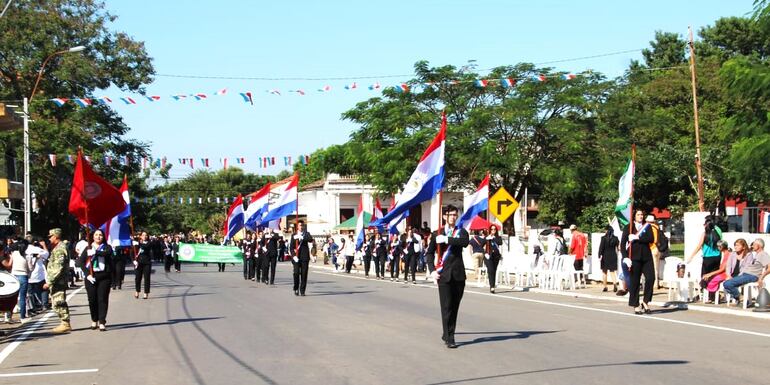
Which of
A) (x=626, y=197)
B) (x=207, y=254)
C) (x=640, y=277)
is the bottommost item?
(x=207, y=254)

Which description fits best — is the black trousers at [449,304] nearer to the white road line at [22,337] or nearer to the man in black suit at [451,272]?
the man in black suit at [451,272]

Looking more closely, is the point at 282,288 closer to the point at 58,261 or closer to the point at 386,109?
the point at 58,261

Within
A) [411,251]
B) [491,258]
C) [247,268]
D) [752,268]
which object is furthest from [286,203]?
[752,268]

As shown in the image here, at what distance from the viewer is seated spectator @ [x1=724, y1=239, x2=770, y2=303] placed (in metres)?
17.2

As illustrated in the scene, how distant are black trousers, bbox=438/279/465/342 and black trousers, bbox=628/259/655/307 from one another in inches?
217

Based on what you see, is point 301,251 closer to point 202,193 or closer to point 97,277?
point 97,277

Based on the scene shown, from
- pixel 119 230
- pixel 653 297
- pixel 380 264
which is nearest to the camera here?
pixel 653 297

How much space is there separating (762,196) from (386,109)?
16938 mm

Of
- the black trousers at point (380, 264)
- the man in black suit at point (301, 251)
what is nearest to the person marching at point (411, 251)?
the black trousers at point (380, 264)

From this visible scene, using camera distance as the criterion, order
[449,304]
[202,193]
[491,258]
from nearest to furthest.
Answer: [449,304] < [491,258] < [202,193]

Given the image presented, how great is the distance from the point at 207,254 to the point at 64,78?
1364 centimetres

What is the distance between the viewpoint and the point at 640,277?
16.9 m

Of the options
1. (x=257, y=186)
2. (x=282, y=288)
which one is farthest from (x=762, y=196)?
(x=257, y=186)

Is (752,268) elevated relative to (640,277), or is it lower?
elevated
